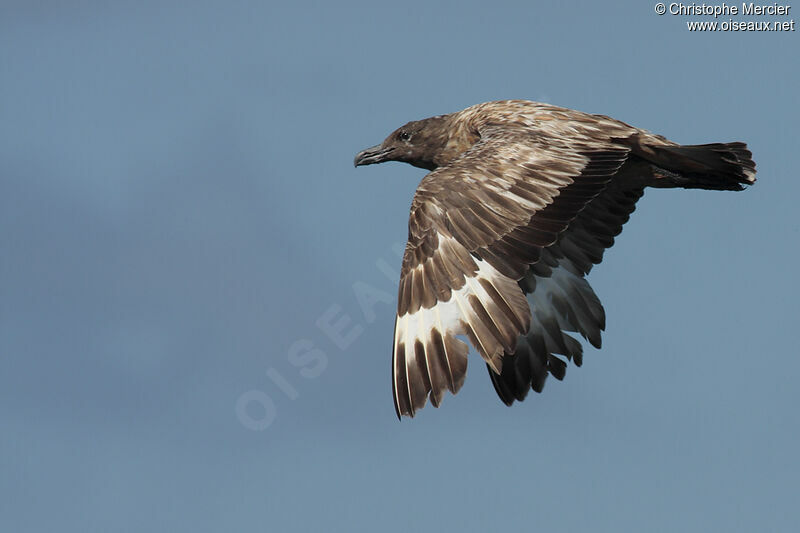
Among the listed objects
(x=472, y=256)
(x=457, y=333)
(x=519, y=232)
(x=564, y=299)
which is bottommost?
(x=457, y=333)

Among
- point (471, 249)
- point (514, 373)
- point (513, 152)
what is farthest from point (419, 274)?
point (514, 373)

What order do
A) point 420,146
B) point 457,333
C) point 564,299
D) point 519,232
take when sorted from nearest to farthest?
point 457,333 < point 519,232 < point 564,299 < point 420,146

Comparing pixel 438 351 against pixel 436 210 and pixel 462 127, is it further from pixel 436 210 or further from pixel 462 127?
pixel 462 127

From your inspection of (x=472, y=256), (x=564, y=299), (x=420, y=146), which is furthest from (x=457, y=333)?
(x=420, y=146)

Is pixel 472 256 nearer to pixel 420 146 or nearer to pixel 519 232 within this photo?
pixel 519 232

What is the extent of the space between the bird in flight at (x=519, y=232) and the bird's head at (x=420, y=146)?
260 mm

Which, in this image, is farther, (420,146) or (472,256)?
(420,146)

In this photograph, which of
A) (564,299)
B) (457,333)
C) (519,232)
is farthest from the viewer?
(564,299)

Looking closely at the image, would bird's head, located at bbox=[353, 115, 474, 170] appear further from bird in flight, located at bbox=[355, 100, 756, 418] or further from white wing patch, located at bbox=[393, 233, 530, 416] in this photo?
white wing patch, located at bbox=[393, 233, 530, 416]

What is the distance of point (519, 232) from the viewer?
11844mm

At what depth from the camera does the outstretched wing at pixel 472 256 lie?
11625 mm

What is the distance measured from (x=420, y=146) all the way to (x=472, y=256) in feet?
14.2

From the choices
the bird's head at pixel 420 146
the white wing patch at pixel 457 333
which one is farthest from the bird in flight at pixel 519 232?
the bird's head at pixel 420 146

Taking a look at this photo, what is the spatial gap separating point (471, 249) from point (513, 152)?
1.37 meters
